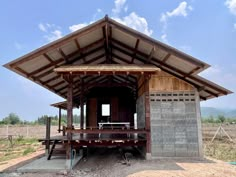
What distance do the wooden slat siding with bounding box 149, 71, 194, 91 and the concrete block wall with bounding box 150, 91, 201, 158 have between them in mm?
219

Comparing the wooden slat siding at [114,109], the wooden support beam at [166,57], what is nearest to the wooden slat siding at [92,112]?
the wooden slat siding at [114,109]

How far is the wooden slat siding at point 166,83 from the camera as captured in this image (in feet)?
33.1

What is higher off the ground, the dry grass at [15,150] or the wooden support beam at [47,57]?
the wooden support beam at [47,57]

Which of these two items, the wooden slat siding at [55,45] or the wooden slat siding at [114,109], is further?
the wooden slat siding at [114,109]

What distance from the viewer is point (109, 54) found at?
38.4 feet

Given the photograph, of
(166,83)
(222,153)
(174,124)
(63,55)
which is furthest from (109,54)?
(222,153)

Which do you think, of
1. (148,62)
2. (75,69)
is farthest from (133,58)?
(75,69)

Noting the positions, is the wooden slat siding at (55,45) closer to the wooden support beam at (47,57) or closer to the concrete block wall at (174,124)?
the wooden support beam at (47,57)

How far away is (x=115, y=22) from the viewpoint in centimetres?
845

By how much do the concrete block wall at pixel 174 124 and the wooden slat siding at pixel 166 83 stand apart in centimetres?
22

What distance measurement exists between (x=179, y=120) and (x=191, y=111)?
0.66 meters

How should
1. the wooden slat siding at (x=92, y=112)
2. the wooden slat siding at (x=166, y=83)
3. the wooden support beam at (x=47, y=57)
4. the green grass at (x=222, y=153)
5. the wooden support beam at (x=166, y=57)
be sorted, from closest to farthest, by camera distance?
the wooden support beam at (x=47, y=57), the wooden support beam at (x=166, y=57), the wooden slat siding at (x=166, y=83), the green grass at (x=222, y=153), the wooden slat siding at (x=92, y=112)

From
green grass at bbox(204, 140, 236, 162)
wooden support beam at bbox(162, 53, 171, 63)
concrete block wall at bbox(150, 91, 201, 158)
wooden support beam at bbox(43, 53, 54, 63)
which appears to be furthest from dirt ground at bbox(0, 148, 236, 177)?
wooden support beam at bbox(43, 53, 54, 63)

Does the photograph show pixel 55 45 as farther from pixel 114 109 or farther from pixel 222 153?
pixel 222 153
